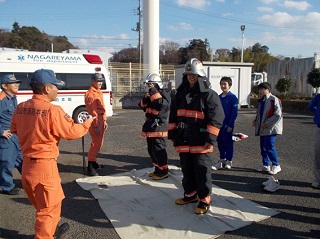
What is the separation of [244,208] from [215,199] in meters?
0.47

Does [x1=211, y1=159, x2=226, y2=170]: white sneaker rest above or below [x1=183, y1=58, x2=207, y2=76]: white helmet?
below

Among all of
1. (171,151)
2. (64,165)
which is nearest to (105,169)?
(64,165)

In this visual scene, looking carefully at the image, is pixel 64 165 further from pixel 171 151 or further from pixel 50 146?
pixel 50 146

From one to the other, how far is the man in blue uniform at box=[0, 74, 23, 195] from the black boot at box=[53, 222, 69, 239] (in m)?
1.68

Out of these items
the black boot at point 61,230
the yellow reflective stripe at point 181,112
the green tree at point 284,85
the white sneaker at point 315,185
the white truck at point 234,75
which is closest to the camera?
the black boot at point 61,230

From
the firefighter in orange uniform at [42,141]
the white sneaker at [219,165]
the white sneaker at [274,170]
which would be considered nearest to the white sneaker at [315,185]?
the white sneaker at [274,170]

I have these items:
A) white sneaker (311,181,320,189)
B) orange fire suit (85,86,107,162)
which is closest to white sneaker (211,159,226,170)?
white sneaker (311,181,320,189)

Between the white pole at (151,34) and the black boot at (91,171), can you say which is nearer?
the black boot at (91,171)

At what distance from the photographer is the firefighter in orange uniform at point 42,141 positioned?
277 centimetres

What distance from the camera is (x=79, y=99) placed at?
37.9 feet

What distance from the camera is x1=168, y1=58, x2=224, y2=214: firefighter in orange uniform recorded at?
3682mm

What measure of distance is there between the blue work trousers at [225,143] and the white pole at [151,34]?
17403 millimetres

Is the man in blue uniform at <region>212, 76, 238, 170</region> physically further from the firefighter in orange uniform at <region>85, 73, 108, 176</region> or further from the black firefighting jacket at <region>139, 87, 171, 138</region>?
the firefighter in orange uniform at <region>85, 73, 108, 176</region>

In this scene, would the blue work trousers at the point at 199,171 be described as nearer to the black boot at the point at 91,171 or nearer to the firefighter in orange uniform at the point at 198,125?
the firefighter in orange uniform at the point at 198,125
